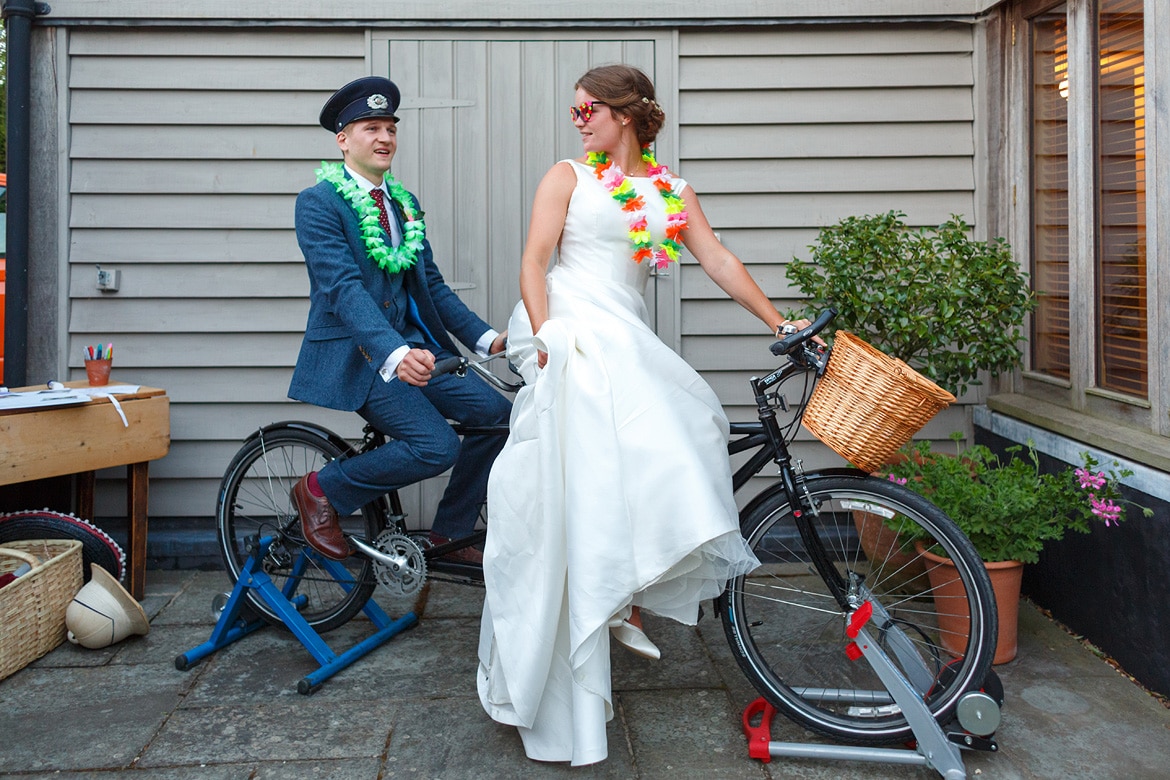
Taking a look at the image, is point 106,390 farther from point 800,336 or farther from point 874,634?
point 874,634

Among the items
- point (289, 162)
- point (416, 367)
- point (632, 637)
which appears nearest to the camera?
point (632, 637)

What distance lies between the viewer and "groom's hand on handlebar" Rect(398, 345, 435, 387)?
110 inches

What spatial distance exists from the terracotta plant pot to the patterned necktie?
1.94 metres

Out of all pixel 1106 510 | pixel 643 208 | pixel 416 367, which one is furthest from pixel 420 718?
pixel 1106 510

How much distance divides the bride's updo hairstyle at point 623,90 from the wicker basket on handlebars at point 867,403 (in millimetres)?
947

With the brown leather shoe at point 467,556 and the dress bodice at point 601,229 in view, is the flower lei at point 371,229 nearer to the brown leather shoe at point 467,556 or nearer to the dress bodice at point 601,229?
the dress bodice at point 601,229

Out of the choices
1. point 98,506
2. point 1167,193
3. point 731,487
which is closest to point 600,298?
point 731,487

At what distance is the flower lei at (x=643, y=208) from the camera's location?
290cm

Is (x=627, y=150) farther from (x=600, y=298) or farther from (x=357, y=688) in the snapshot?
(x=357, y=688)

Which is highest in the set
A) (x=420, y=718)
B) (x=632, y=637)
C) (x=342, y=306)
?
(x=342, y=306)

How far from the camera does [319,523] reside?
316 centimetres

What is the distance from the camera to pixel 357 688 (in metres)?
3.11

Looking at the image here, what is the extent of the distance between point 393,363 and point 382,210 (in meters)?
0.61

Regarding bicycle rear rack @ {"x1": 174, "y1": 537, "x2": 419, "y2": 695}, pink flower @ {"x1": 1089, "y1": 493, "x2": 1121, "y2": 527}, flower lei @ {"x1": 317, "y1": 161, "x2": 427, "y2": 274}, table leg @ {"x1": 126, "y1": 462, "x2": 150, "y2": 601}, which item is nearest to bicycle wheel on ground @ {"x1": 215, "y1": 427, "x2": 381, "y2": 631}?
bicycle rear rack @ {"x1": 174, "y1": 537, "x2": 419, "y2": 695}
